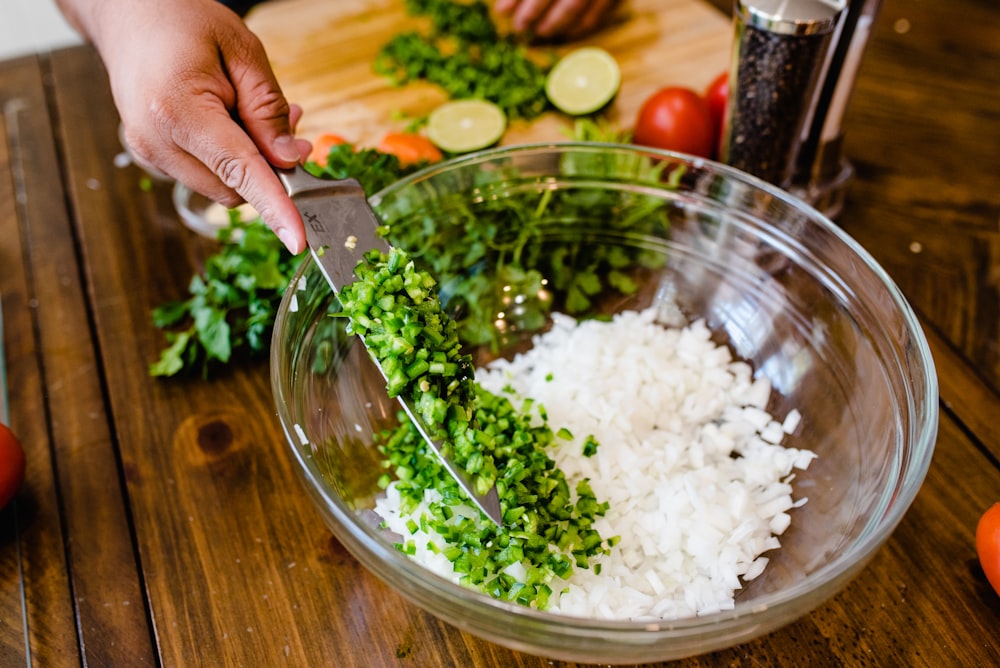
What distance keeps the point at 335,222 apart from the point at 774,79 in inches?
32.4

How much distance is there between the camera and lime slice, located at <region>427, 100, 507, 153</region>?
1.62 meters

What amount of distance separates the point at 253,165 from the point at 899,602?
101cm

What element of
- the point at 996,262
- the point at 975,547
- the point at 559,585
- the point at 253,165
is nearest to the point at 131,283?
the point at 253,165

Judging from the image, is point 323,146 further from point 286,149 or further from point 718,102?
point 718,102

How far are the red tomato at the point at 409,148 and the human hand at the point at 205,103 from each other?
393mm

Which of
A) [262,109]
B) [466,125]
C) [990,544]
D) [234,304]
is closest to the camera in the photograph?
[990,544]

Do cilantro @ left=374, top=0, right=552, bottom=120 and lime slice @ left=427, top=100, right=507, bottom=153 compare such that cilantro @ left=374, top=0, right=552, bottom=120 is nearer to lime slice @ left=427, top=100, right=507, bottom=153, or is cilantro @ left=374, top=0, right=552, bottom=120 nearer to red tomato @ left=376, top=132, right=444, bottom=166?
lime slice @ left=427, top=100, right=507, bottom=153

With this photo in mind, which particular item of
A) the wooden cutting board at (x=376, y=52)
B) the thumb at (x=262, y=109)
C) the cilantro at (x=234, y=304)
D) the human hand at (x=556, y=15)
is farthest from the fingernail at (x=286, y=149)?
the human hand at (x=556, y=15)

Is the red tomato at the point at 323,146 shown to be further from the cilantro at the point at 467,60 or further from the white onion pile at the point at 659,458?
the white onion pile at the point at 659,458

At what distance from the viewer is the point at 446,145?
1.63 m

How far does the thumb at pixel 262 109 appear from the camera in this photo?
108 centimetres

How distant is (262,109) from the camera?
1088 millimetres

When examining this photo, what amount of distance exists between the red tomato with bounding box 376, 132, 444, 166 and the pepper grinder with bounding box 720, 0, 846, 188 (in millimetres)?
578

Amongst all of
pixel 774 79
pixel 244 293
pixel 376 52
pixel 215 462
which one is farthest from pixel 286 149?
pixel 376 52
